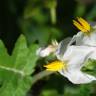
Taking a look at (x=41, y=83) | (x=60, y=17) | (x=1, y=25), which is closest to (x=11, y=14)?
(x=1, y=25)

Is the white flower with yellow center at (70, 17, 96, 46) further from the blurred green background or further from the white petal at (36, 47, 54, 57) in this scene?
the blurred green background

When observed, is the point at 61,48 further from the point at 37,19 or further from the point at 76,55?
the point at 37,19

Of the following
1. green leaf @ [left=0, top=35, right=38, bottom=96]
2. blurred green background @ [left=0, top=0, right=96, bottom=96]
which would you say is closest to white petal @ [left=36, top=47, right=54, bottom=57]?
green leaf @ [left=0, top=35, right=38, bottom=96]

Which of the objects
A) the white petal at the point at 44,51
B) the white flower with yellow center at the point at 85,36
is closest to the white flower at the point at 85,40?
the white flower with yellow center at the point at 85,36

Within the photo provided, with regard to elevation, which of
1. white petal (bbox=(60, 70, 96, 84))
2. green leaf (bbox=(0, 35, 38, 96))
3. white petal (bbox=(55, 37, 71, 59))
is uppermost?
white petal (bbox=(55, 37, 71, 59))

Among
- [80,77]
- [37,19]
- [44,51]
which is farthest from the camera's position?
[37,19]

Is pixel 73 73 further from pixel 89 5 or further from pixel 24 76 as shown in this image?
pixel 89 5

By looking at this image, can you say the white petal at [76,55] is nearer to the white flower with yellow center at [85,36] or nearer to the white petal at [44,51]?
the white flower with yellow center at [85,36]

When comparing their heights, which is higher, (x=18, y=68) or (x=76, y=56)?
(x=76, y=56)

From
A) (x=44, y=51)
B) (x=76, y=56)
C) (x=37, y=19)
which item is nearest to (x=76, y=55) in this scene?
(x=76, y=56)
